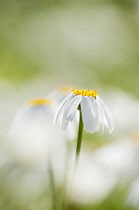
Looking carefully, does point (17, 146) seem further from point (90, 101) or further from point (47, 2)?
point (47, 2)

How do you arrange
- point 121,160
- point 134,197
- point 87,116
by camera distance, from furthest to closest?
point 121,160, point 134,197, point 87,116

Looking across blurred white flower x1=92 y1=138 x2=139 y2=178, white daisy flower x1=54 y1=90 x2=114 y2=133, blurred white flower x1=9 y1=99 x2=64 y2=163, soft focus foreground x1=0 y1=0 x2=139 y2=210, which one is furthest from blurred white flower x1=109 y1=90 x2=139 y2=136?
white daisy flower x1=54 y1=90 x2=114 y2=133

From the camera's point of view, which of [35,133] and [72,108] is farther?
[35,133]

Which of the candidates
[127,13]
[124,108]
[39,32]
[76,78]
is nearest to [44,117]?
[124,108]

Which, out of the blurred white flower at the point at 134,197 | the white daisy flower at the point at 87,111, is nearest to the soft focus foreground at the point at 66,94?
the blurred white flower at the point at 134,197

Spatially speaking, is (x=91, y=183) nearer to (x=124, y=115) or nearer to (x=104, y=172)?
(x=104, y=172)

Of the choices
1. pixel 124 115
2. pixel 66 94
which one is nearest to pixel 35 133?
→ pixel 66 94
